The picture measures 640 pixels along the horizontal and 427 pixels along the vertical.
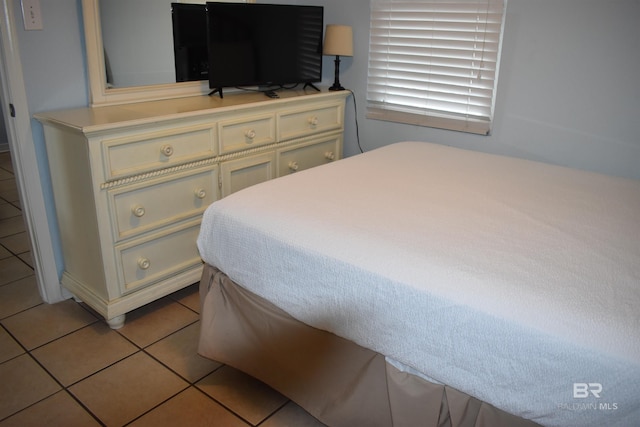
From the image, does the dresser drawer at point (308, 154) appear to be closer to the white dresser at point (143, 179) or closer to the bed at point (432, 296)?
the white dresser at point (143, 179)

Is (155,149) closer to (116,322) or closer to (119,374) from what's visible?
(116,322)

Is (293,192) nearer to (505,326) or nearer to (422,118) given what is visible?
(505,326)

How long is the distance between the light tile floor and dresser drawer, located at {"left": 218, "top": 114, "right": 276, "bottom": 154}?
0.77 meters

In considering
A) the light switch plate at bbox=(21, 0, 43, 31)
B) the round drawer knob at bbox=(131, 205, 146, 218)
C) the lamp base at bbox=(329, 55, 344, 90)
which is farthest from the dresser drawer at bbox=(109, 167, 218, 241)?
the lamp base at bbox=(329, 55, 344, 90)

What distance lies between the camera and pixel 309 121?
9.52 feet

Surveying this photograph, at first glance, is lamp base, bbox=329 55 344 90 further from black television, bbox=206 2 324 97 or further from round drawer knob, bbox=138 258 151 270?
round drawer knob, bbox=138 258 151 270

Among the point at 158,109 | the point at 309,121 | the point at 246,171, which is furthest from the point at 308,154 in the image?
the point at 158,109

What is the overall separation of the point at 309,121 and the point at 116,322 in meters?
1.43

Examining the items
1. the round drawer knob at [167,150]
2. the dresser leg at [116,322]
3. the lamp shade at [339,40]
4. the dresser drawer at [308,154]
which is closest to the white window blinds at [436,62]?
the lamp shade at [339,40]

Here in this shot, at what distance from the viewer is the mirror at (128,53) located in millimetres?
2246

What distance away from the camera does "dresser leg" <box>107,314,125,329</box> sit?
2248 mm

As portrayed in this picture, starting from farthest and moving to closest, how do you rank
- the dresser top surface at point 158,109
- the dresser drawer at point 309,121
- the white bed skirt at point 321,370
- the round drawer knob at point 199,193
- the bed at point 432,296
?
the dresser drawer at point 309,121 → the round drawer knob at point 199,193 → the dresser top surface at point 158,109 → the white bed skirt at point 321,370 → the bed at point 432,296

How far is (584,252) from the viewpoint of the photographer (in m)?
1.45

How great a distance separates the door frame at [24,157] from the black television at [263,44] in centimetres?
84
